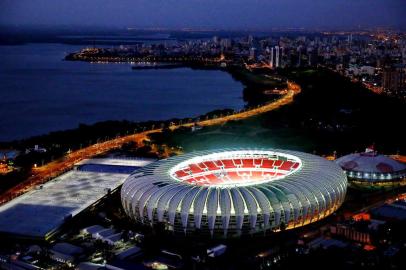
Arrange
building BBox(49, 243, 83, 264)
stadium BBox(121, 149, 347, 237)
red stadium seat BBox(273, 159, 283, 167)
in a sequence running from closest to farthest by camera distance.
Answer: building BBox(49, 243, 83, 264)
stadium BBox(121, 149, 347, 237)
red stadium seat BBox(273, 159, 283, 167)

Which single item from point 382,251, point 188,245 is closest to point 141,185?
point 188,245

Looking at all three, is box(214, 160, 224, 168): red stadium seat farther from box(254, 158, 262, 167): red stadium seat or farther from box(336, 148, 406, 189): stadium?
box(336, 148, 406, 189): stadium

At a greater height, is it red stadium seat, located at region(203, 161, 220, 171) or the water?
red stadium seat, located at region(203, 161, 220, 171)

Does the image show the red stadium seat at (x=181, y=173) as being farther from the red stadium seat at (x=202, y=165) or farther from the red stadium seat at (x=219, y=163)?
the red stadium seat at (x=219, y=163)

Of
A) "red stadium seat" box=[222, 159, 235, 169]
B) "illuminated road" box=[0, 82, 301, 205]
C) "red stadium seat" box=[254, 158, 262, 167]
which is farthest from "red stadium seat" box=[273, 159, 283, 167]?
"illuminated road" box=[0, 82, 301, 205]

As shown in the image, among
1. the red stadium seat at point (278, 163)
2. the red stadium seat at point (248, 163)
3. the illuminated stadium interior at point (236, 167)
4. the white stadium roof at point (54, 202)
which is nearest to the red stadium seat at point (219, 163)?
the illuminated stadium interior at point (236, 167)

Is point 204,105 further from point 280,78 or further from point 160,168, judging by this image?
point 160,168

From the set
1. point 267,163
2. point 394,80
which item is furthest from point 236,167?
point 394,80

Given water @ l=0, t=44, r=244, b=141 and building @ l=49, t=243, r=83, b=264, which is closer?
building @ l=49, t=243, r=83, b=264
